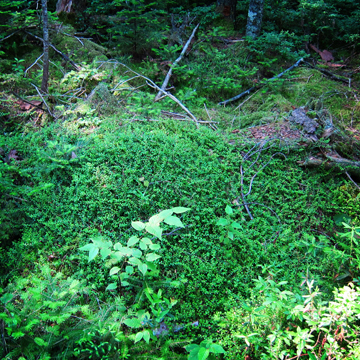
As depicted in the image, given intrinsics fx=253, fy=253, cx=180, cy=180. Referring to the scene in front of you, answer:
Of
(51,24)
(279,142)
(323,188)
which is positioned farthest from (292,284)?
(51,24)

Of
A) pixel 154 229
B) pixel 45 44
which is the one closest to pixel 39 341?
pixel 154 229

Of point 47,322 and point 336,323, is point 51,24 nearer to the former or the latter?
point 47,322

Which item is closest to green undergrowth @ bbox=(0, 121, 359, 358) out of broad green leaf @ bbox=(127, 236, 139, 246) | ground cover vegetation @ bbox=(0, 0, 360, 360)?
ground cover vegetation @ bbox=(0, 0, 360, 360)

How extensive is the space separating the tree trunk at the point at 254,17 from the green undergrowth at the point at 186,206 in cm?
425

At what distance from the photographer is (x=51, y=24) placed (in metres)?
6.55

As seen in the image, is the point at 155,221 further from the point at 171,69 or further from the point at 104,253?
the point at 171,69

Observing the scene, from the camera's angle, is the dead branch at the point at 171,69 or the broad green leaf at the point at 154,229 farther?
the dead branch at the point at 171,69

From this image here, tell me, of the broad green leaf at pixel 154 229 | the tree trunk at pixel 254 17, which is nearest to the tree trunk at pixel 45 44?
the broad green leaf at pixel 154 229

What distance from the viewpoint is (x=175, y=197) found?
3672 millimetres

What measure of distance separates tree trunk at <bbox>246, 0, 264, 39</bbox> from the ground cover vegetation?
414 mm

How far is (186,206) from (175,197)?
0.21 m

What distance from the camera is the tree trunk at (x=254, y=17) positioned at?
22.2ft

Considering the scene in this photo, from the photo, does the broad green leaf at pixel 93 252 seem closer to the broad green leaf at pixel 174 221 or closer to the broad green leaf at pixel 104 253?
the broad green leaf at pixel 104 253

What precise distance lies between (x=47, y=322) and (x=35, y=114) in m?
3.98
